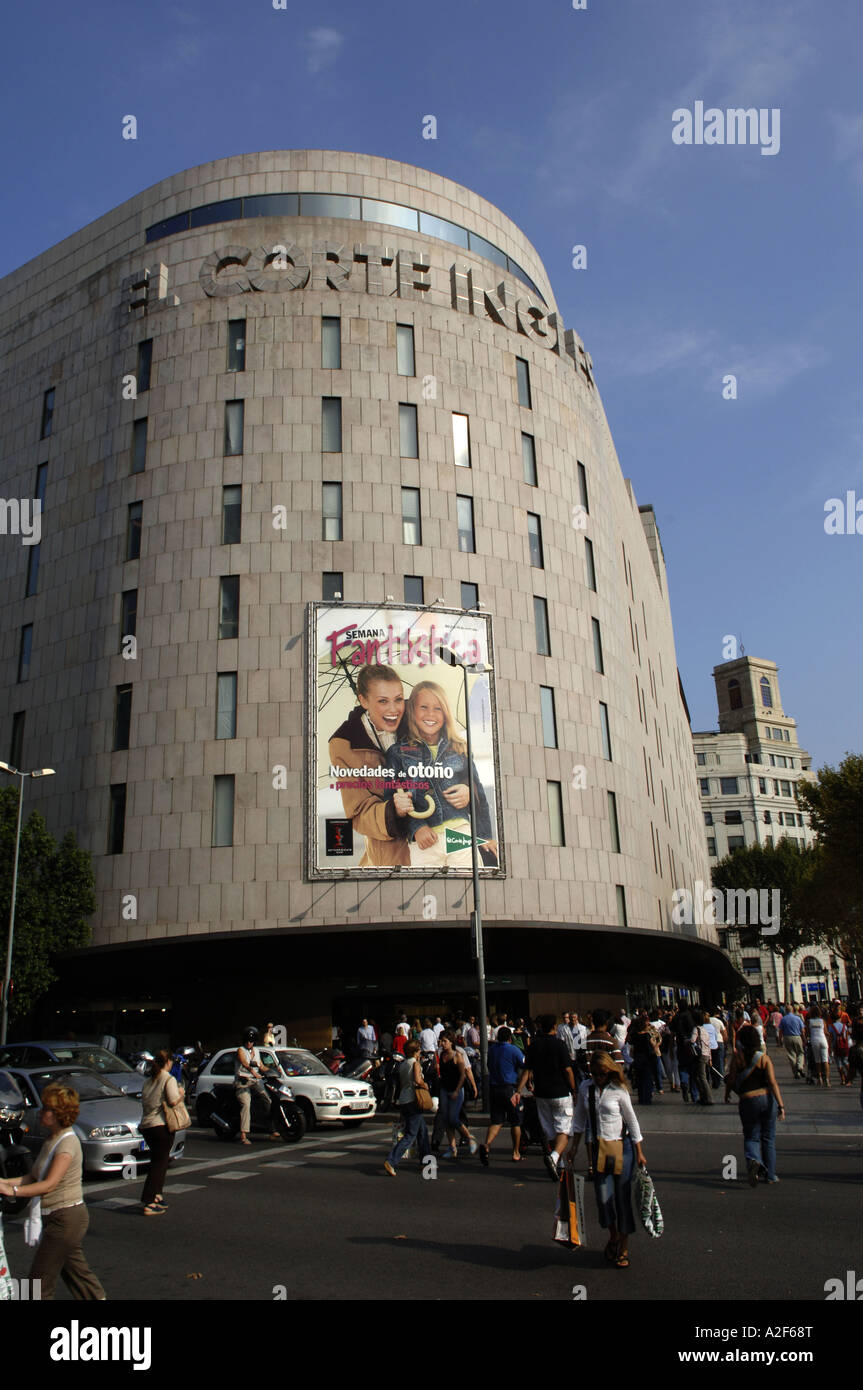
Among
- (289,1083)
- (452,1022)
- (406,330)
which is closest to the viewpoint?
(289,1083)

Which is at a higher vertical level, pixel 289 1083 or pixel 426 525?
pixel 426 525

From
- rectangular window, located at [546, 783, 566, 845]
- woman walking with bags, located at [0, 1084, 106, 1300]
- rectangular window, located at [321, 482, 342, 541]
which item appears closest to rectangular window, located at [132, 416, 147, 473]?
rectangular window, located at [321, 482, 342, 541]

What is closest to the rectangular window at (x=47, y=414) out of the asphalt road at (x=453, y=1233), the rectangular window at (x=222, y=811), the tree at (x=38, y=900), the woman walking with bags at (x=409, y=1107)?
the tree at (x=38, y=900)

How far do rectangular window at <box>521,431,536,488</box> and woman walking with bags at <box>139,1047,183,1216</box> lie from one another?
1263 inches

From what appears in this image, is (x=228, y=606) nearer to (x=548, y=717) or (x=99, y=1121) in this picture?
(x=548, y=717)

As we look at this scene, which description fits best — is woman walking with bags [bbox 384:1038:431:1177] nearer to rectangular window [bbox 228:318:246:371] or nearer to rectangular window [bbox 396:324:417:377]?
rectangular window [bbox 396:324:417:377]

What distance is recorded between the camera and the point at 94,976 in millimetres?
34719

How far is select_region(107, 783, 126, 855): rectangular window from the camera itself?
33.8 m

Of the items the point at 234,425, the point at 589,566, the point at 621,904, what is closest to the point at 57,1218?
the point at 621,904

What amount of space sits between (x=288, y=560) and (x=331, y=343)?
9.74 metres

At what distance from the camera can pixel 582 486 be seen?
43312mm
